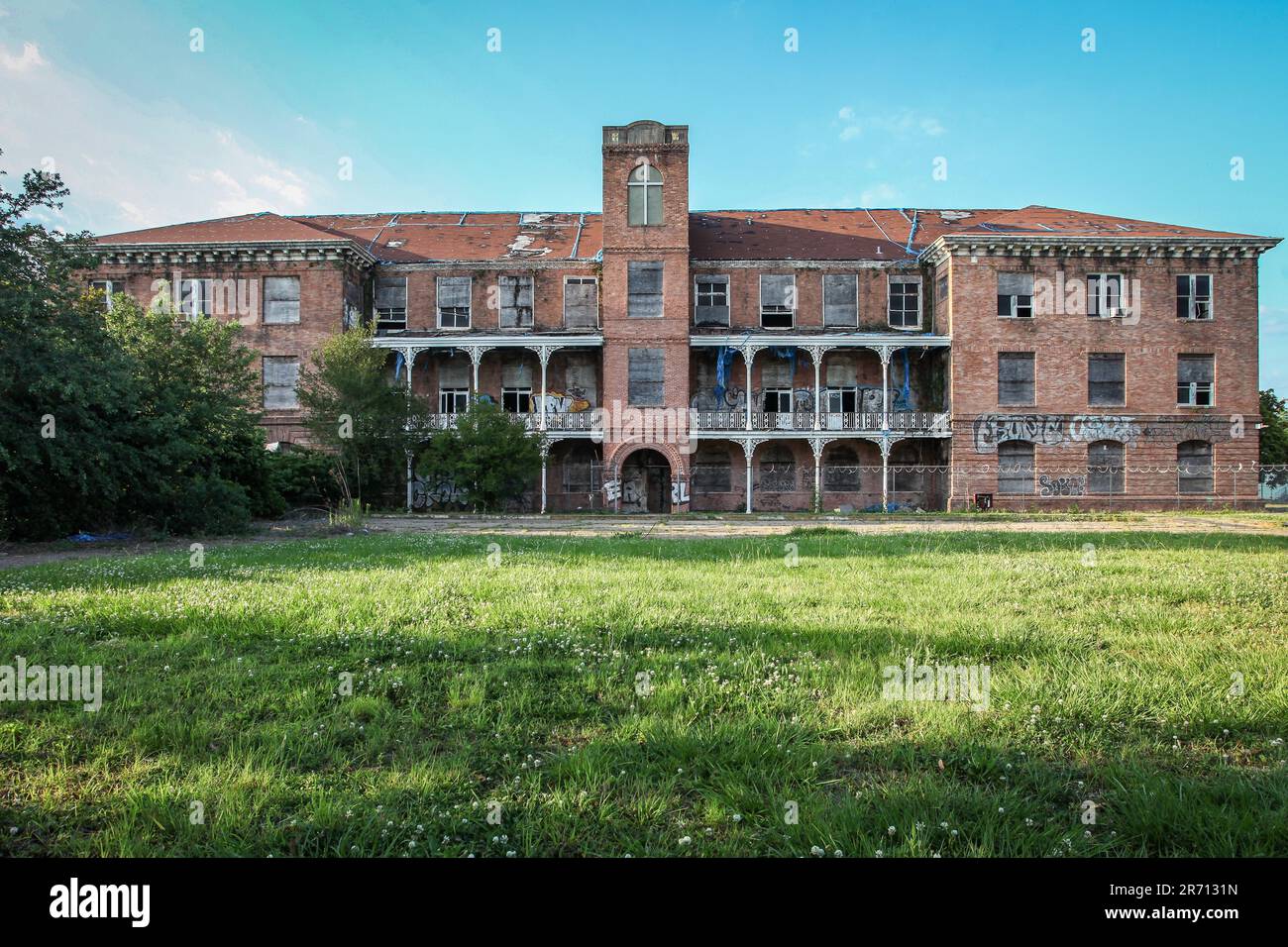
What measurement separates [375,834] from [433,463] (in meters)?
23.9

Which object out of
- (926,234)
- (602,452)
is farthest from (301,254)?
(926,234)

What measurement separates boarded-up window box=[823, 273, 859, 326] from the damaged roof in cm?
101

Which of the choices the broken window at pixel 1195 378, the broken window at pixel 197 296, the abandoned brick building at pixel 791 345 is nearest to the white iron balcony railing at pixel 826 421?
the abandoned brick building at pixel 791 345

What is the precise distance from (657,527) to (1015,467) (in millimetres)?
18281

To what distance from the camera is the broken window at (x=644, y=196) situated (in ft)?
97.8

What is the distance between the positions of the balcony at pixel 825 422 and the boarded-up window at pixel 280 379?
17.6m

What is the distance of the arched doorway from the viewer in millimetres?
30875

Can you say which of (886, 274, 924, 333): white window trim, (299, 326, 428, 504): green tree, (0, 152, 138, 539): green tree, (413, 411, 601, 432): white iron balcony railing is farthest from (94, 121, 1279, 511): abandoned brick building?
(0, 152, 138, 539): green tree

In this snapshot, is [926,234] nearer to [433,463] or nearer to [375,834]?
[433,463]

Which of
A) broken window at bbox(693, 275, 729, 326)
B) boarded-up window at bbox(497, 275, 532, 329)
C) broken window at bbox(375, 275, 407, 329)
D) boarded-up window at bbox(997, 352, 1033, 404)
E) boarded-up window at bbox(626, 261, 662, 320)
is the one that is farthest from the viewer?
broken window at bbox(375, 275, 407, 329)

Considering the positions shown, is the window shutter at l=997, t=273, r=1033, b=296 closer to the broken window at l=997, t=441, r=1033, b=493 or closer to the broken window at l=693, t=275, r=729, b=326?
the broken window at l=997, t=441, r=1033, b=493

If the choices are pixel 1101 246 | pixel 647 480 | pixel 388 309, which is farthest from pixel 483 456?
pixel 1101 246

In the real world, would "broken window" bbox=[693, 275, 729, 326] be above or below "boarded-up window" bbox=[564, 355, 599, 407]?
above
